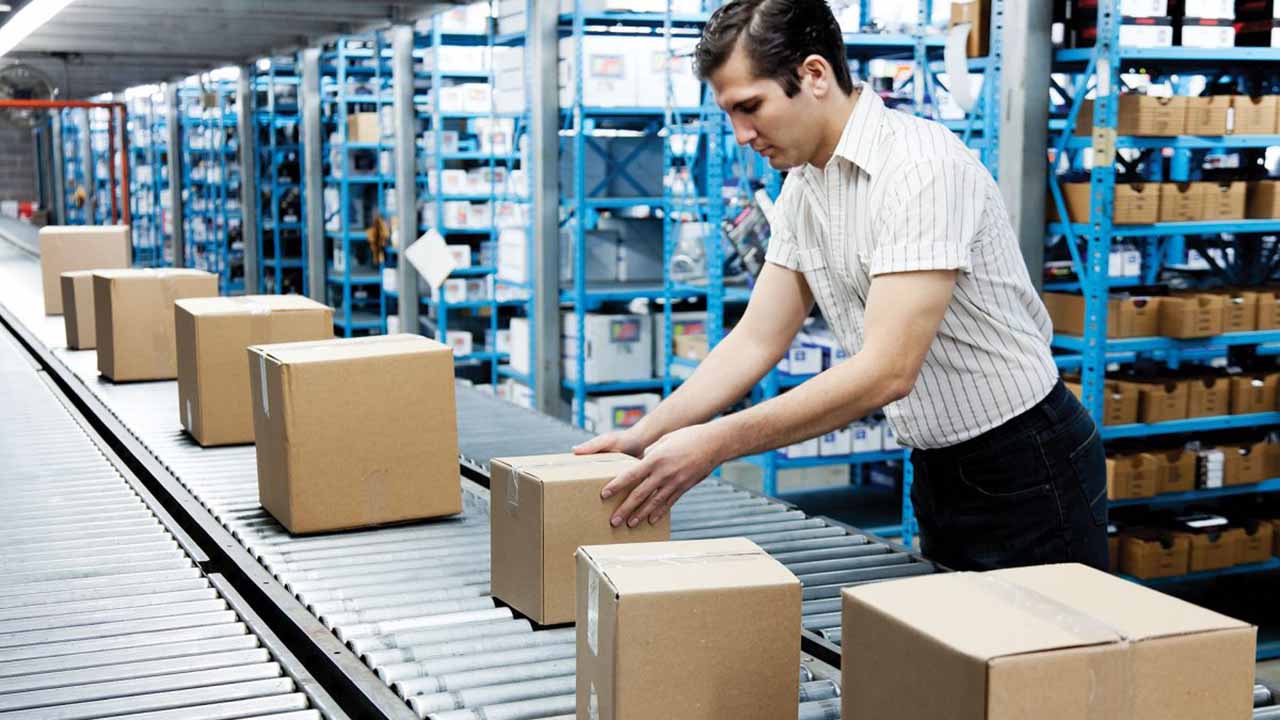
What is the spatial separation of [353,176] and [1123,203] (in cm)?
700

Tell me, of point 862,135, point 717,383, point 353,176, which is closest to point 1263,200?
point 717,383

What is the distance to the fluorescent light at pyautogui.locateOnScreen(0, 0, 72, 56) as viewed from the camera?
6.84m

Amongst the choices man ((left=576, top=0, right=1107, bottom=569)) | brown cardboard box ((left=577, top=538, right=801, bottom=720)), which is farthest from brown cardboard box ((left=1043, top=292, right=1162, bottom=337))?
brown cardboard box ((left=577, top=538, right=801, bottom=720))

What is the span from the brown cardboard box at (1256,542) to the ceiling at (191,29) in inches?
191

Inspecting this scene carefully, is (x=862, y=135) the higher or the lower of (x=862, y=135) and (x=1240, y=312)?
the higher

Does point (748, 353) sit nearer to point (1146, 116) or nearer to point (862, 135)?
point (862, 135)

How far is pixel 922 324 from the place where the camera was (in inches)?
75.2

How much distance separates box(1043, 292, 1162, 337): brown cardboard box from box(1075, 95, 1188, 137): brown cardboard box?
2.26 ft

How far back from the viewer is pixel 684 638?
1.43m

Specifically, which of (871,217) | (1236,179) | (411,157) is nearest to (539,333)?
(411,157)

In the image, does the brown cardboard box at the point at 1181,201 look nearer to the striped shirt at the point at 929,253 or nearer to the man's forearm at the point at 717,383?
the striped shirt at the point at 929,253

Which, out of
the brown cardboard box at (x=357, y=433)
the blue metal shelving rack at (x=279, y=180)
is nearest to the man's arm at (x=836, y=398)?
the brown cardboard box at (x=357, y=433)

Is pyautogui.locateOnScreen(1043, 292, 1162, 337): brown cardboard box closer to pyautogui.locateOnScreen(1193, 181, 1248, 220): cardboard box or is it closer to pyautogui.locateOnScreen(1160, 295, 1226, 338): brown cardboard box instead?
pyautogui.locateOnScreen(1160, 295, 1226, 338): brown cardboard box

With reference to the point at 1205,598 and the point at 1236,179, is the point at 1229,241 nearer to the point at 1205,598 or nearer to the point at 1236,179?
the point at 1236,179
